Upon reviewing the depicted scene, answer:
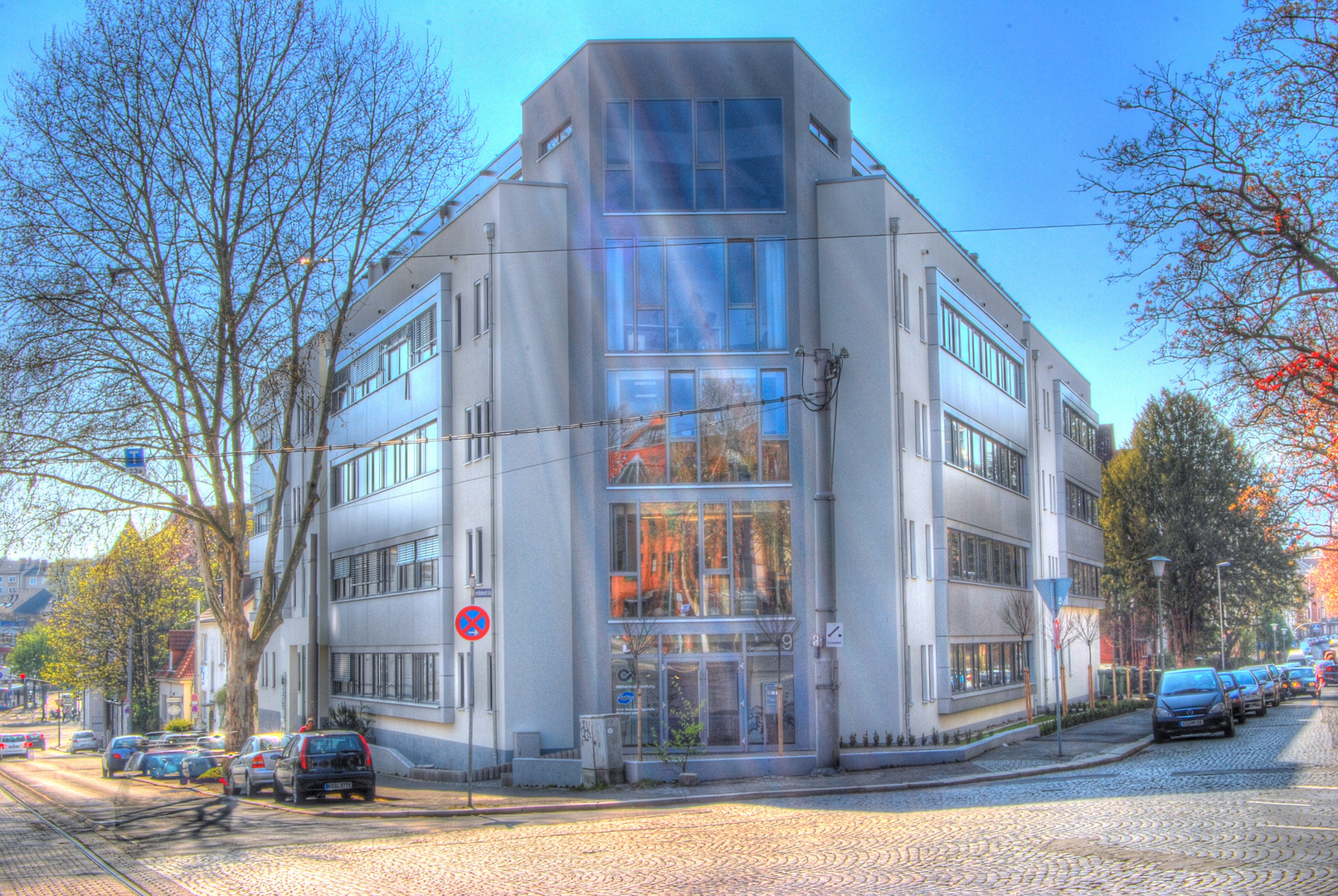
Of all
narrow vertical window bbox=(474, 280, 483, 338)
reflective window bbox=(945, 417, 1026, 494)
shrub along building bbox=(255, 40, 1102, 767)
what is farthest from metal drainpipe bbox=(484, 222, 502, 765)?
reflective window bbox=(945, 417, 1026, 494)

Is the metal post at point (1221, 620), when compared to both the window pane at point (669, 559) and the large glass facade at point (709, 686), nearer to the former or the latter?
the large glass facade at point (709, 686)

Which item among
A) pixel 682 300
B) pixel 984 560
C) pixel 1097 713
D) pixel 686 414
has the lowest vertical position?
pixel 1097 713

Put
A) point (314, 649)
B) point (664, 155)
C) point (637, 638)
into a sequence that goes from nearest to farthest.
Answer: point (637, 638), point (664, 155), point (314, 649)

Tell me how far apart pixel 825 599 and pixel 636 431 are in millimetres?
6526

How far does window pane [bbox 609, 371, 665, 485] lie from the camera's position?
26.0 m

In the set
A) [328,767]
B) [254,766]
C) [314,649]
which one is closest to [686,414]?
[328,767]

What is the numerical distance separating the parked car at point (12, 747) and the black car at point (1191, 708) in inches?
2451

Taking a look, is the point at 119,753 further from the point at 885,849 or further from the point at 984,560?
the point at 885,849

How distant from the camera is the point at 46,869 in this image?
14.0 metres

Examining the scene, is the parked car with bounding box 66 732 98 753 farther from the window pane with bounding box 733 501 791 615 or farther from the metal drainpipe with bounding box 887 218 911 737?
the metal drainpipe with bounding box 887 218 911 737

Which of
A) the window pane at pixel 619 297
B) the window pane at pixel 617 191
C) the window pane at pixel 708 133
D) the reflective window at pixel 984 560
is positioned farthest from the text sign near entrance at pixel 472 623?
the reflective window at pixel 984 560

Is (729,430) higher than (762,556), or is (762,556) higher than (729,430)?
(729,430)

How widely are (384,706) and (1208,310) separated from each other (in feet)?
83.6

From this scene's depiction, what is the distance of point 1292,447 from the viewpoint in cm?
2062
